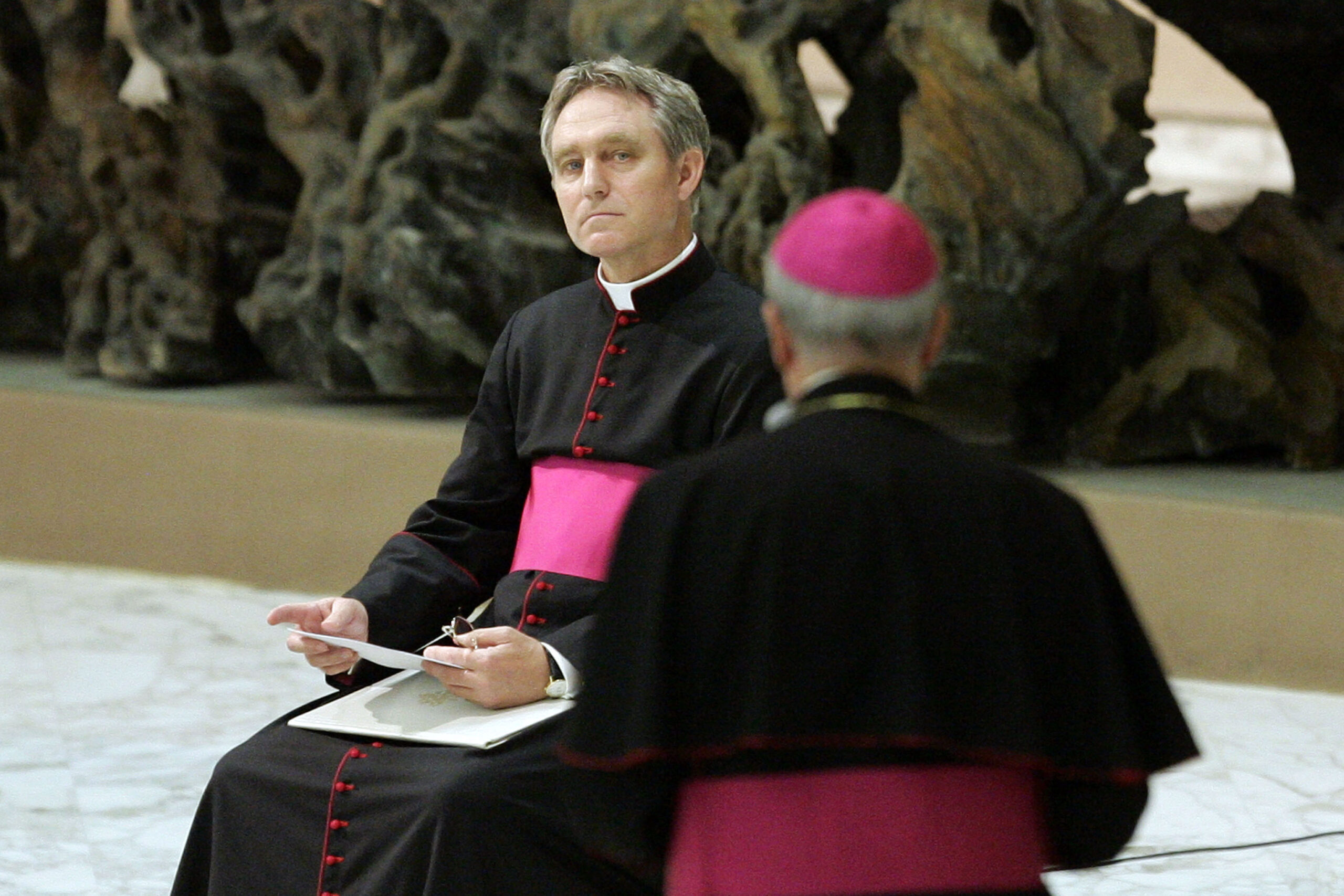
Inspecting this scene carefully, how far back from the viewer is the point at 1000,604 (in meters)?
2.01

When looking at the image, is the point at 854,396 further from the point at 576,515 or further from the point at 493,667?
the point at 576,515

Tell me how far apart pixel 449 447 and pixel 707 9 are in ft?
5.60

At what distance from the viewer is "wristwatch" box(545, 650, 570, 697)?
3.04m

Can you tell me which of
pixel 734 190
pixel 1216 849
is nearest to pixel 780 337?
pixel 1216 849

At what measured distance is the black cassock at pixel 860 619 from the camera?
2.00m

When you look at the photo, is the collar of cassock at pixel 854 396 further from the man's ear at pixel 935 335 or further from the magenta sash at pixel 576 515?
the magenta sash at pixel 576 515

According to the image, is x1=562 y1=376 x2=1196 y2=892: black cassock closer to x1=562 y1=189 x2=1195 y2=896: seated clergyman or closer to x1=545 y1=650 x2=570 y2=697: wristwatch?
x1=562 y1=189 x2=1195 y2=896: seated clergyman

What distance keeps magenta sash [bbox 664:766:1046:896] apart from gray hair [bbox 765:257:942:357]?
18.9 inches

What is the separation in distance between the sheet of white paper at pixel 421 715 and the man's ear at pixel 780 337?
40.9 inches

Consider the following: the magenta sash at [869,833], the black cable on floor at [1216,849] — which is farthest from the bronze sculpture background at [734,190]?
the magenta sash at [869,833]

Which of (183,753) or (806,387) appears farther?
(183,753)

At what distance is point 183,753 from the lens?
4.85 m

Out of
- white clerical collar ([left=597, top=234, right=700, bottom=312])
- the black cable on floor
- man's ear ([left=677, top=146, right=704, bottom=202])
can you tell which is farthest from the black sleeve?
the black cable on floor

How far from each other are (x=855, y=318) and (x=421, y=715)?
133 centimetres
